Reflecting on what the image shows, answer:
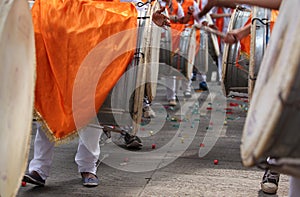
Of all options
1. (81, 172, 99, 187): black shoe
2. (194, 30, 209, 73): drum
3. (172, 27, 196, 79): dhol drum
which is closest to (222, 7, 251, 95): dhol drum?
(81, 172, 99, 187): black shoe

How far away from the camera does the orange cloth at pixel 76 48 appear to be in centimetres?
364

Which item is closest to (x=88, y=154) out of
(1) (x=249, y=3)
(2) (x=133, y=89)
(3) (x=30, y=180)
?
(3) (x=30, y=180)

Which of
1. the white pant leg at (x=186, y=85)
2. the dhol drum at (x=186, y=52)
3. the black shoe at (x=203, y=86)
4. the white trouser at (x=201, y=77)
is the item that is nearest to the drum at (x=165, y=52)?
the dhol drum at (x=186, y=52)

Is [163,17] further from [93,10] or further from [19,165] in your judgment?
[19,165]

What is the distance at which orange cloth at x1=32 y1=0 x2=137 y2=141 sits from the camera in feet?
12.0

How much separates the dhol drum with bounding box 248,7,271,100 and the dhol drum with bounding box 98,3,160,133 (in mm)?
819

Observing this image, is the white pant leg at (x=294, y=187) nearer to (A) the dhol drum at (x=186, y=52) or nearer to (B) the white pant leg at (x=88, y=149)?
(B) the white pant leg at (x=88, y=149)

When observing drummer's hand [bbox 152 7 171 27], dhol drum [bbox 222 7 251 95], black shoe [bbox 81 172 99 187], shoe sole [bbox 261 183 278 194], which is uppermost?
drummer's hand [bbox 152 7 171 27]

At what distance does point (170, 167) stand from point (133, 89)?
47.9 inches

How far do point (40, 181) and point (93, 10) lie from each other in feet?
4.17

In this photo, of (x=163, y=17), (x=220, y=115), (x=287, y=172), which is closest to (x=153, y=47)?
(x=163, y=17)

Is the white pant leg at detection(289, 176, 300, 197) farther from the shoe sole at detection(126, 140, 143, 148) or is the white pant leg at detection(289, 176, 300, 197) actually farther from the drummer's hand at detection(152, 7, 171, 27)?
the shoe sole at detection(126, 140, 143, 148)

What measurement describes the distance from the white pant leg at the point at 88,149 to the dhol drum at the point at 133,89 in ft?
0.96

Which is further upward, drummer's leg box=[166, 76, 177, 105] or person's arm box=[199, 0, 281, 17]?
person's arm box=[199, 0, 281, 17]
